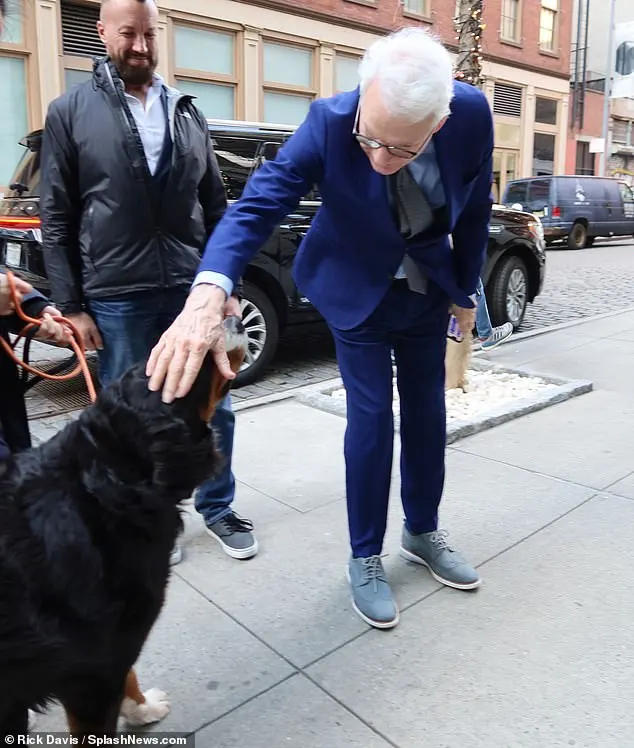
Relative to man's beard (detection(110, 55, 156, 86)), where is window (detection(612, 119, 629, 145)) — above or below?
above

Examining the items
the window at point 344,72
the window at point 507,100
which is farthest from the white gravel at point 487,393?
the window at point 507,100

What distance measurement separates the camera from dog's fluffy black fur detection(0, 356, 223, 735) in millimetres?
1500

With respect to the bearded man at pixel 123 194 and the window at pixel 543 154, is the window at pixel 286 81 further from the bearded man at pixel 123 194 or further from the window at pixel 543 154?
the bearded man at pixel 123 194

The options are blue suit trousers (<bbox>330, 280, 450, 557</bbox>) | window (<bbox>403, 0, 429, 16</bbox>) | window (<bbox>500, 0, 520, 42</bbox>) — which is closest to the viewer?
blue suit trousers (<bbox>330, 280, 450, 557</bbox>)

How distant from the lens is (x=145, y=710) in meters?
2.10

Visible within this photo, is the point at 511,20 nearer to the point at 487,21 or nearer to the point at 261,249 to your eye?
the point at 487,21

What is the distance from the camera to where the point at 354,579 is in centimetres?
272

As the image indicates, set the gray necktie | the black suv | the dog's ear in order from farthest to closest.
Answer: the black suv
the gray necktie
the dog's ear

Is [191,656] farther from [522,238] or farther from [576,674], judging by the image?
[522,238]

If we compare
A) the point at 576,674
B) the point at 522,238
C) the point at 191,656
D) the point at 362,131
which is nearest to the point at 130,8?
the point at 362,131

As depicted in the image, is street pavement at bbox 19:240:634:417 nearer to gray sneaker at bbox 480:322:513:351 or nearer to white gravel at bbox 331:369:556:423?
white gravel at bbox 331:369:556:423

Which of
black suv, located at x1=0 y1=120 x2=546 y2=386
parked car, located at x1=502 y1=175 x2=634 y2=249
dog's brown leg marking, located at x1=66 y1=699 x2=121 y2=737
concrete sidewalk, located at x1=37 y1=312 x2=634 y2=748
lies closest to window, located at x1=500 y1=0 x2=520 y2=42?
parked car, located at x1=502 y1=175 x2=634 y2=249

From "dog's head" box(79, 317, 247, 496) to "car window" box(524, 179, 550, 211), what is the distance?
63.3 feet

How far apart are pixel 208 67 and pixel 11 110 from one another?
5046mm
